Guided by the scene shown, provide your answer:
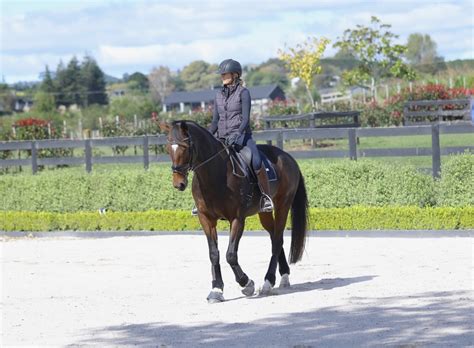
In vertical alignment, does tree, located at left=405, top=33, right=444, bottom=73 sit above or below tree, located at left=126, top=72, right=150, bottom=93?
above

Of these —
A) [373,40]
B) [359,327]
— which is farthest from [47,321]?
[373,40]

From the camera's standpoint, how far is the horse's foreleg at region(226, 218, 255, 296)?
10602 millimetres

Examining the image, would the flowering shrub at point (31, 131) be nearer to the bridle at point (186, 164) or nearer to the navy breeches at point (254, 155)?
the navy breeches at point (254, 155)

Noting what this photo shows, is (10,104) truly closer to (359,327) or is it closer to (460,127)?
(460,127)

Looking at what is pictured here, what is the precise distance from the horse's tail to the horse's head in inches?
99.7

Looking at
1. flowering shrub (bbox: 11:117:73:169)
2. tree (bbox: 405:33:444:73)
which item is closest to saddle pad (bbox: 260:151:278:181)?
flowering shrub (bbox: 11:117:73:169)

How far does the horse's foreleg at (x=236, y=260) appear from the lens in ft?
34.8

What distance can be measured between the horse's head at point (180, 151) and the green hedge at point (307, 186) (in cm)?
759

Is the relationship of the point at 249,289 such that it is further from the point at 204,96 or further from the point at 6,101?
the point at 6,101

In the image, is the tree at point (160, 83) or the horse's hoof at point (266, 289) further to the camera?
the tree at point (160, 83)

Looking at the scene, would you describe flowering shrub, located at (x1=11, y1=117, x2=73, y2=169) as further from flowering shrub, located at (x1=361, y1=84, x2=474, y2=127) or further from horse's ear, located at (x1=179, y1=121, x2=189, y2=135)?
horse's ear, located at (x1=179, y1=121, x2=189, y2=135)

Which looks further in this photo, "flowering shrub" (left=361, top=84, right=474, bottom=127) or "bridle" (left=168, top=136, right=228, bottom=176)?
"flowering shrub" (left=361, top=84, right=474, bottom=127)

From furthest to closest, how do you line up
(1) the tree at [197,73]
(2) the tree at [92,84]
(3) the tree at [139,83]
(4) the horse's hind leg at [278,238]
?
(1) the tree at [197,73] < (3) the tree at [139,83] < (2) the tree at [92,84] < (4) the horse's hind leg at [278,238]

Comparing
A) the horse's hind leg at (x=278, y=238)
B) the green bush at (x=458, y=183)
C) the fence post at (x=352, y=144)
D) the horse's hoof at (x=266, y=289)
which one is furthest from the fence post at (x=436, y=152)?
the horse's hoof at (x=266, y=289)
